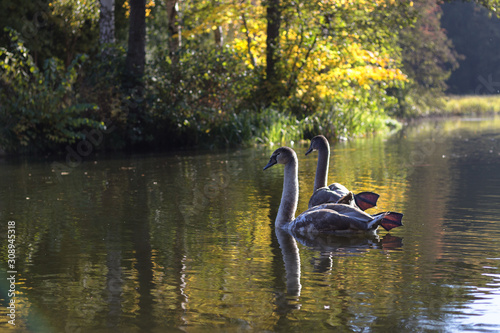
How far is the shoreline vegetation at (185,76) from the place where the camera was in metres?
19.4

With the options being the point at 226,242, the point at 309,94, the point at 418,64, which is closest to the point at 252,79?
the point at 309,94

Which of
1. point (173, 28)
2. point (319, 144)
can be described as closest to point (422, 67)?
point (173, 28)

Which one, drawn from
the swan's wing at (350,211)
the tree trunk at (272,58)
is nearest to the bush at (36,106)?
the tree trunk at (272,58)

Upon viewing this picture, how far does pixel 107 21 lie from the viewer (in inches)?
816

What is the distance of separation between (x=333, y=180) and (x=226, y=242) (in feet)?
18.5

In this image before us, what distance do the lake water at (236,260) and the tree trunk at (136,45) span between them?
7.34 m

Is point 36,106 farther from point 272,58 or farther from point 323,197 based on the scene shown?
point 323,197

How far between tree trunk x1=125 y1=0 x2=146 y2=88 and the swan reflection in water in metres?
13.0

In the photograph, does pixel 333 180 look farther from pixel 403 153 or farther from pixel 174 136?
pixel 174 136

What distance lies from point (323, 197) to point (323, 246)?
1.56 meters

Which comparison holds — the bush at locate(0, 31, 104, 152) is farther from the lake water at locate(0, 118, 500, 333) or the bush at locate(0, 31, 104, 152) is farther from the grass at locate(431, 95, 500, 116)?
the grass at locate(431, 95, 500, 116)

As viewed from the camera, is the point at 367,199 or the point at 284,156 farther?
the point at 367,199

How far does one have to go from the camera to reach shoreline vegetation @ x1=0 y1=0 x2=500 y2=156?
63.5 ft

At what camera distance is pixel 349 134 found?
26438 mm
